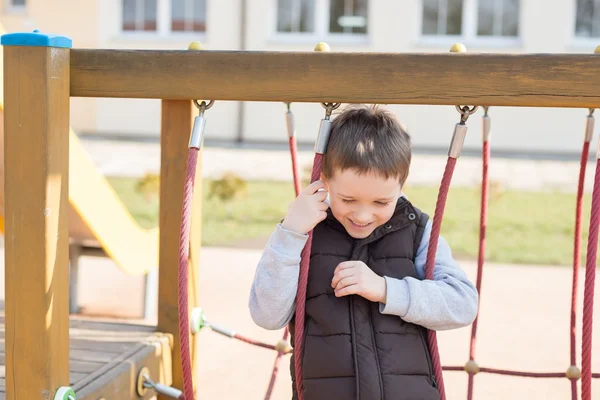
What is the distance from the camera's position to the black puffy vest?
1.93 metres

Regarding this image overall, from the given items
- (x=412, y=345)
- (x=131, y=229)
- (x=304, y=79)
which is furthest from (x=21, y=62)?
(x=131, y=229)

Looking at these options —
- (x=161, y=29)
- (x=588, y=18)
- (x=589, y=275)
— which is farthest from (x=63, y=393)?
(x=161, y=29)

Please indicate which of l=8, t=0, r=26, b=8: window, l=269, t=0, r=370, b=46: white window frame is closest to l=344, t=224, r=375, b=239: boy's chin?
l=269, t=0, r=370, b=46: white window frame

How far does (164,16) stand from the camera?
45.5 ft

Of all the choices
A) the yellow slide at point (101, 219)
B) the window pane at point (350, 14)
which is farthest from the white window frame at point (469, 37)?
the yellow slide at point (101, 219)

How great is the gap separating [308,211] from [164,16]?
12527mm

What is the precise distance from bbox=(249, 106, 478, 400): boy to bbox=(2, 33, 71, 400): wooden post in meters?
0.48

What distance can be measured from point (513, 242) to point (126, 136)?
28.3 ft

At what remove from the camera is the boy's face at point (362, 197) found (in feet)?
6.20

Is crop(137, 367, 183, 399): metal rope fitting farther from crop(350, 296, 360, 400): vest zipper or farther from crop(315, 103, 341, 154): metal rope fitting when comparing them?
crop(315, 103, 341, 154): metal rope fitting

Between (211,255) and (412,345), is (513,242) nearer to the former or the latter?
(211,255)

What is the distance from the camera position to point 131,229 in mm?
3914

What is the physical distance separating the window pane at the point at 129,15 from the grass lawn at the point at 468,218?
5.45m

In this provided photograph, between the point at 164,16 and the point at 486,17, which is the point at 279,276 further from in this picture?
the point at 164,16
